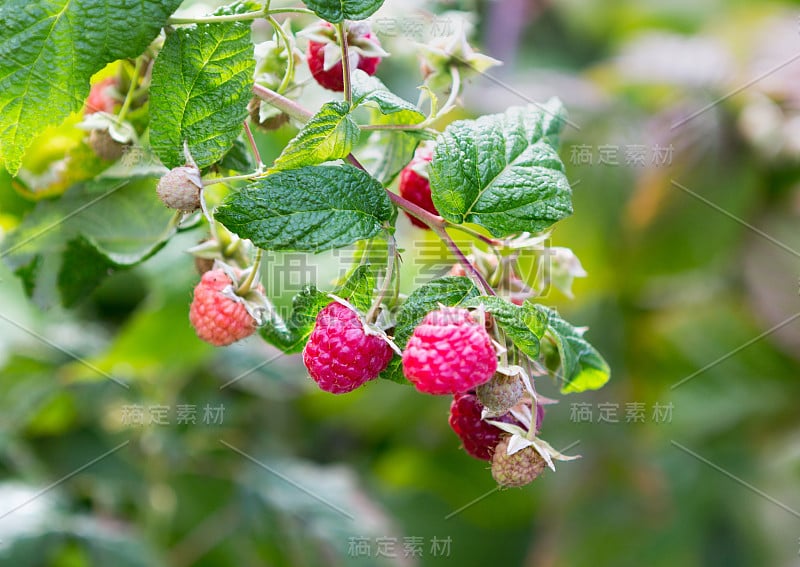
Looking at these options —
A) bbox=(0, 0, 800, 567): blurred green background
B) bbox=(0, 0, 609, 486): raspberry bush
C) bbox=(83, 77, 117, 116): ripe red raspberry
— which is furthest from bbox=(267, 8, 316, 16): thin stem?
bbox=(0, 0, 800, 567): blurred green background

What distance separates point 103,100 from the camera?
643 millimetres

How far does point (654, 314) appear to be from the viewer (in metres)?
1.60

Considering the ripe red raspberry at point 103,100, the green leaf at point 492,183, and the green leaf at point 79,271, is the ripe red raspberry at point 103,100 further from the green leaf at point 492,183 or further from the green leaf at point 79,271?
the green leaf at point 492,183

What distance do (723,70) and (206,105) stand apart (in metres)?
1.31

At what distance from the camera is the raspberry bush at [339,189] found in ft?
1.54

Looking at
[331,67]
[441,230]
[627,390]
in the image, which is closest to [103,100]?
[331,67]

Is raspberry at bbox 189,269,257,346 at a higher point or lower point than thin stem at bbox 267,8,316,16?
lower

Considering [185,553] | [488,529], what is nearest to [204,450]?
[185,553]

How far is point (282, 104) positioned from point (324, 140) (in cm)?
6

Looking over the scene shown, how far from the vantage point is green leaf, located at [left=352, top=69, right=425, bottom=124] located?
498 millimetres

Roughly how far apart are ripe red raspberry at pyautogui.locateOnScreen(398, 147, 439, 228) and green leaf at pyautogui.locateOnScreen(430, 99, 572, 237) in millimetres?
78

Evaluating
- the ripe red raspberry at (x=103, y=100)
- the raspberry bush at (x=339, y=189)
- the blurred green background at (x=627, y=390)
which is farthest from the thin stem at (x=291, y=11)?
the blurred green background at (x=627, y=390)

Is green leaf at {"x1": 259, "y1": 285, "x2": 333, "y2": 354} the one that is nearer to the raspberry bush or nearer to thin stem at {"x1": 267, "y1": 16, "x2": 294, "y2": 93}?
the raspberry bush

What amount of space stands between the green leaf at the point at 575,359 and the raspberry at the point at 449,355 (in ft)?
0.25
